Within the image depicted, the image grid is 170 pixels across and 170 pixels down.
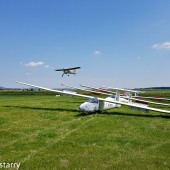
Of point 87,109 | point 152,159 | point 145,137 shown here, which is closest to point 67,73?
point 87,109

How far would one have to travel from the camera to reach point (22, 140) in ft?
41.2

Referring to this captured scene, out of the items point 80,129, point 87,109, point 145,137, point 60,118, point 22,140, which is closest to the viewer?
point 22,140

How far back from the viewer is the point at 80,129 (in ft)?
51.1

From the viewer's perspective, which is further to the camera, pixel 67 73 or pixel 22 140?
Result: pixel 67 73

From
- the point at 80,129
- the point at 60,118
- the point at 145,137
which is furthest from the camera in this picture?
the point at 60,118

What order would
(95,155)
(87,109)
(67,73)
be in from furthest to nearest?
(67,73)
(87,109)
(95,155)

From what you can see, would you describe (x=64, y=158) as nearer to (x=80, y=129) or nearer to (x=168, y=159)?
(x=168, y=159)

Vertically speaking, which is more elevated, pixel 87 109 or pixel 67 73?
pixel 67 73

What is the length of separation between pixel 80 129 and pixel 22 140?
421 centimetres

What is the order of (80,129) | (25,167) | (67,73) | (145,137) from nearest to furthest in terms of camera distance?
1. (25,167)
2. (145,137)
3. (80,129)
4. (67,73)

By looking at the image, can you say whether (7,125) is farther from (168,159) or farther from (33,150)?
(168,159)

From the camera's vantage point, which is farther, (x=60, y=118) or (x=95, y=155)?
(x=60, y=118)

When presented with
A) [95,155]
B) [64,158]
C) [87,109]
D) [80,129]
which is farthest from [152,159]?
[87,109]

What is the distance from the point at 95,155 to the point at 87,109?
11852 mm
